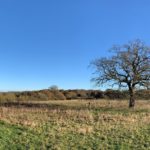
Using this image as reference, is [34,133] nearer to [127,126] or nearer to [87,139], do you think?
[87,139]

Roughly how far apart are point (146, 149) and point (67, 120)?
8.16 m

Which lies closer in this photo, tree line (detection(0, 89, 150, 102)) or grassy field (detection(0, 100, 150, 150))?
grassy field (detection(0, 100, 150, 150))

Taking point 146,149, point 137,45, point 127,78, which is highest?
point 137,45

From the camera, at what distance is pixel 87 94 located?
7825 cm

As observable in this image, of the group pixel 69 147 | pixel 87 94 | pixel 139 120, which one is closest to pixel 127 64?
pixel 139 120

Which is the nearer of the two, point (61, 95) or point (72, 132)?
point (72, 132)

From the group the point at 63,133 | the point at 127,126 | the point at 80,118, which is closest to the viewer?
the point at 63,133

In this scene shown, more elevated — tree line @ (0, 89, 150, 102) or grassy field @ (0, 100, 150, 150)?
tree line @ (0, 89, 150, 102)

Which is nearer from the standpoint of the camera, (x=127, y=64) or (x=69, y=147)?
(x=69, y=147)

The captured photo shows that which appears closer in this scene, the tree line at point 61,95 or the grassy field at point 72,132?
the grassy field at point 72,132

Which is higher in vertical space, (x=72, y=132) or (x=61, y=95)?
(x=61, y=95)

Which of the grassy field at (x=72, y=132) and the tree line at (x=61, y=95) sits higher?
the tree line at (x=61, y=95)

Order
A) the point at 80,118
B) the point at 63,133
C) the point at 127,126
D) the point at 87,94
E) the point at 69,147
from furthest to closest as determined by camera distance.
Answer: the point at 87,94, the point at 80,118, the point at 127,126, the point at 63,133, the point at 69,147

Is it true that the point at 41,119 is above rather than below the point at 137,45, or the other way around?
below
